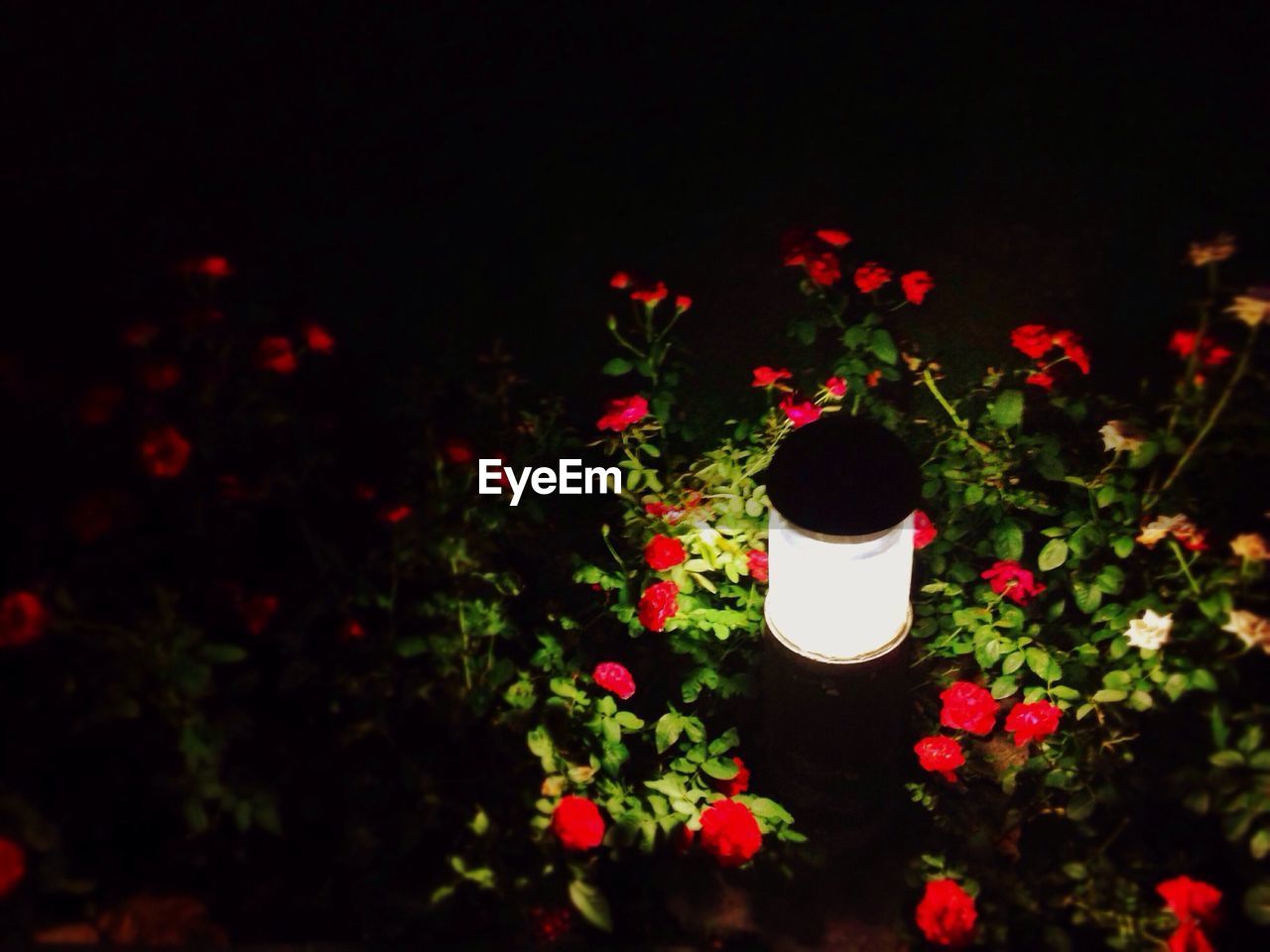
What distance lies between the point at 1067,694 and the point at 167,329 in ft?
9.00

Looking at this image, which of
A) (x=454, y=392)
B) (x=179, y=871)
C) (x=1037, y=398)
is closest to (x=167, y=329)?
(x=454, y=392)

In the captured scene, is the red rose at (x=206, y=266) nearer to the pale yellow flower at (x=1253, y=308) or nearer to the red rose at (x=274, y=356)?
the red rose at (x=274, y=356)

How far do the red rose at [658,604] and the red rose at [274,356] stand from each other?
1.20 metres

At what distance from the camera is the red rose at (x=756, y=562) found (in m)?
3.14

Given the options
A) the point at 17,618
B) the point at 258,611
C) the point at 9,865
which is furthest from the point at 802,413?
the point at 9,865

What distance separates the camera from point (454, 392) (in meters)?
3.16

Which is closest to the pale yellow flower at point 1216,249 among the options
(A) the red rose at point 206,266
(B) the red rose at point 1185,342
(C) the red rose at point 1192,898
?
(B) the red rose at point 1185,342

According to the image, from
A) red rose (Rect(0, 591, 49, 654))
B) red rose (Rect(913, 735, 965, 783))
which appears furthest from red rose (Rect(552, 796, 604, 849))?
red rose (Rect(0, 591, 49, 654))

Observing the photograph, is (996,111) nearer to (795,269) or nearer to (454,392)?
(795,269)

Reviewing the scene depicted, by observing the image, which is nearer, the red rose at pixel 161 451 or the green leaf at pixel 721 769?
the red rose at pixel 161 451

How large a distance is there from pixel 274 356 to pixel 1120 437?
2.34 m

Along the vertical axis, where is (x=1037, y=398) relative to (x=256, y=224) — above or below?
below

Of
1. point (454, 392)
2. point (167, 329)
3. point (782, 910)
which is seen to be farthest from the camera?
point (454, 392)

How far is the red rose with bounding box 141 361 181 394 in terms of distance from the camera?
234 centimetres
